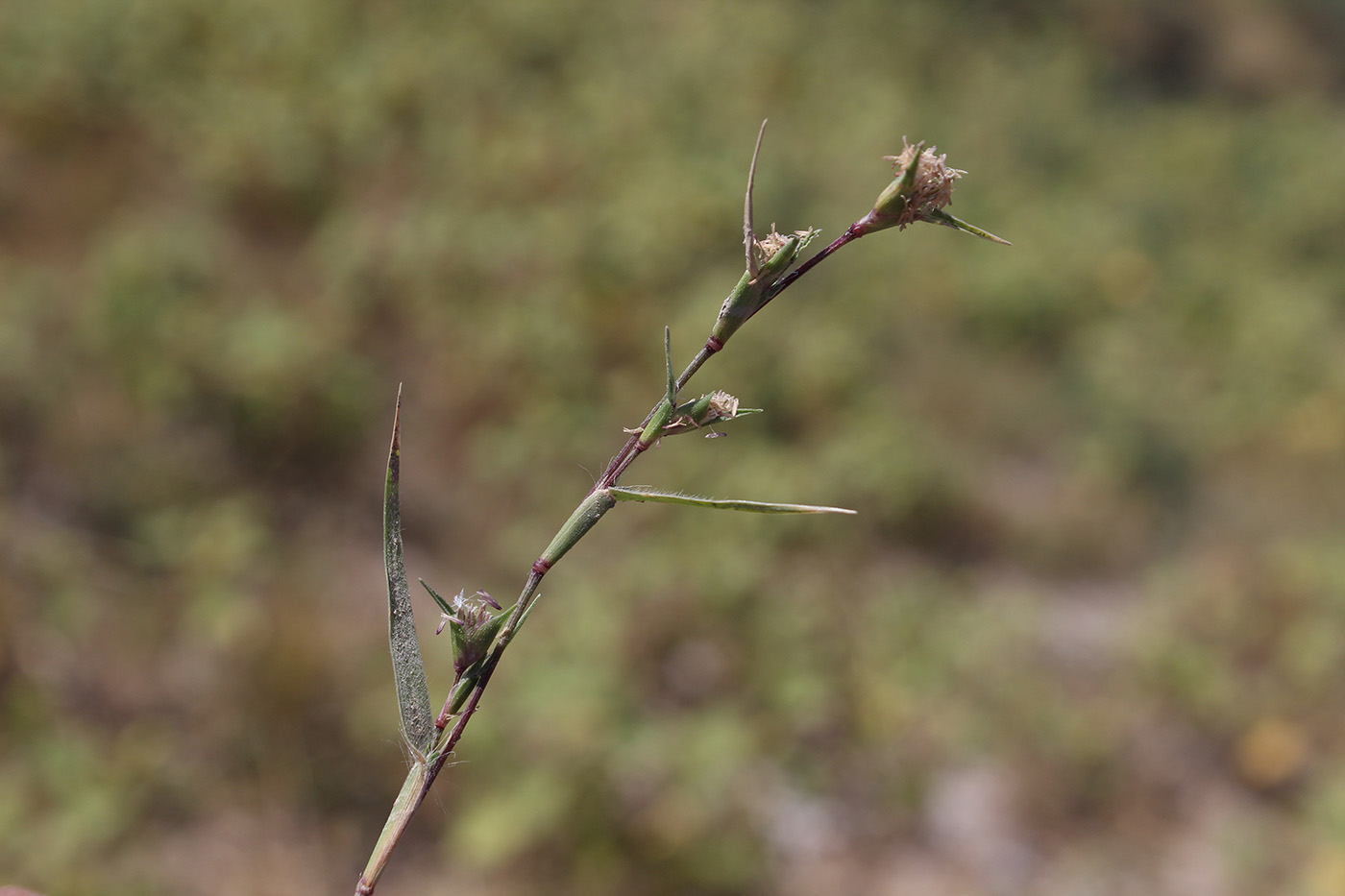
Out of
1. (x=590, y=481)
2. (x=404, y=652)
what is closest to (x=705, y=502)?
(x=404, y=652)

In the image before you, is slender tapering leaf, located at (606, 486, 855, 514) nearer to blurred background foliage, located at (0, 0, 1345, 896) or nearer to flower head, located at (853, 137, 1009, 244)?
flower head, located at (853, 137, 1009, 244)

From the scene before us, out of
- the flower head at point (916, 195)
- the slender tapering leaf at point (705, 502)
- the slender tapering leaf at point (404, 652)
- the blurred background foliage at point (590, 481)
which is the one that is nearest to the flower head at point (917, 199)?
the flower head at point (916, 195)

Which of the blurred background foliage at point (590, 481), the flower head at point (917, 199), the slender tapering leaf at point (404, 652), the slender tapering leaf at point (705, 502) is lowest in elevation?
the slender tapering leaf at point (404, 652)

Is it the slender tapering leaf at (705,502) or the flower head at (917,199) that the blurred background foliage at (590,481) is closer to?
the slender tapering leaf at (705,502)

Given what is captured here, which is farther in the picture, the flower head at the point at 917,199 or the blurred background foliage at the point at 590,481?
the blurred background foliage at the point at 590,481

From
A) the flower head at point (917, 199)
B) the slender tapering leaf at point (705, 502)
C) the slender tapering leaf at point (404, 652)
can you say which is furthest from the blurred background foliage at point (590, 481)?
the flower head at point (917, 199)

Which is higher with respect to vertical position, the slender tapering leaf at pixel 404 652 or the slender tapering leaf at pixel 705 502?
the slender tapering leaf at pixel 705 502

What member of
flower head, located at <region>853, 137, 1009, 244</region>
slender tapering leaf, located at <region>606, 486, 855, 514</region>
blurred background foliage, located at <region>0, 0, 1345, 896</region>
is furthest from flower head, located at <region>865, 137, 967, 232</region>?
blurred background foliage, located at <region>0, 0, 1345, 896</region>

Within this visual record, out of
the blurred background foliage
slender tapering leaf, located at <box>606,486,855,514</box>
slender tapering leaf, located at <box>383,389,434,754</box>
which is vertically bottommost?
slender tapering leaf, located at <box>383,389,434,754</box>

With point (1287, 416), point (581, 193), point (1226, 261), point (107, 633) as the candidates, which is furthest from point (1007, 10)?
point (107, 633)
